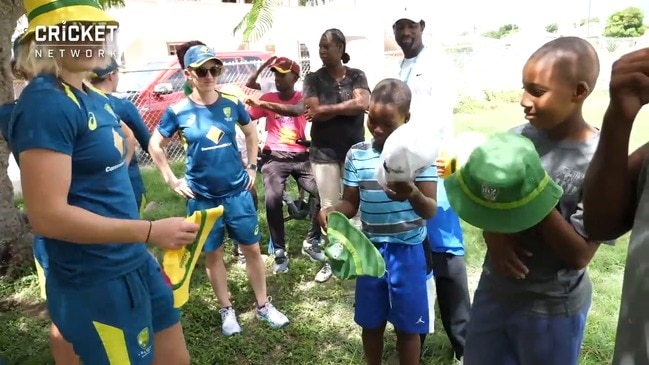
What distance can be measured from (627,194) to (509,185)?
319 mm

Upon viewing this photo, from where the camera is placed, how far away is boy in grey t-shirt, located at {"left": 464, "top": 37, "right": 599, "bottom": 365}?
1.65m

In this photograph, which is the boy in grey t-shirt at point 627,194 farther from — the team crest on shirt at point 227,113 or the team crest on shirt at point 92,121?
the team crest on shirt at point 227,113

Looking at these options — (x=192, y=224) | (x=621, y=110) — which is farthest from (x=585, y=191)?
(x=192, y=224)

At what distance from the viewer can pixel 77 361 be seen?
2637mm

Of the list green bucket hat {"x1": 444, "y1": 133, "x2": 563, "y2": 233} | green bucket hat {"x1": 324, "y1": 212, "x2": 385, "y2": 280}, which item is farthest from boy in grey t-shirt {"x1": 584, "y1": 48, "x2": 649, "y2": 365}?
green bucket hat {"x1": 324, "y1": 212, "x2": 385, "y2": 280}

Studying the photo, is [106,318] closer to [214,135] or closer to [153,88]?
[214,135]

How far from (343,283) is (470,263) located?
3.53 ft

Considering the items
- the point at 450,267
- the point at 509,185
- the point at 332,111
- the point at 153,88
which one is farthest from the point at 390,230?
the point at 153,88

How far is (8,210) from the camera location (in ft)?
14.5

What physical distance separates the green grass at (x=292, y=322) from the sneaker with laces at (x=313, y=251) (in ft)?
0.28

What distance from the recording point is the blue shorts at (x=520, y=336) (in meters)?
1.74

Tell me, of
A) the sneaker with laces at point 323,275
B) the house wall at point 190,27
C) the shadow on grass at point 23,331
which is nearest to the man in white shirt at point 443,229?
the sneaker with laces at point 323,275

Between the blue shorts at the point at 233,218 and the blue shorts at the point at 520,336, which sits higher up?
the blue shorts at the point at 520,336

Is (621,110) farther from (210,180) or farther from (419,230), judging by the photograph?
(210,180)
